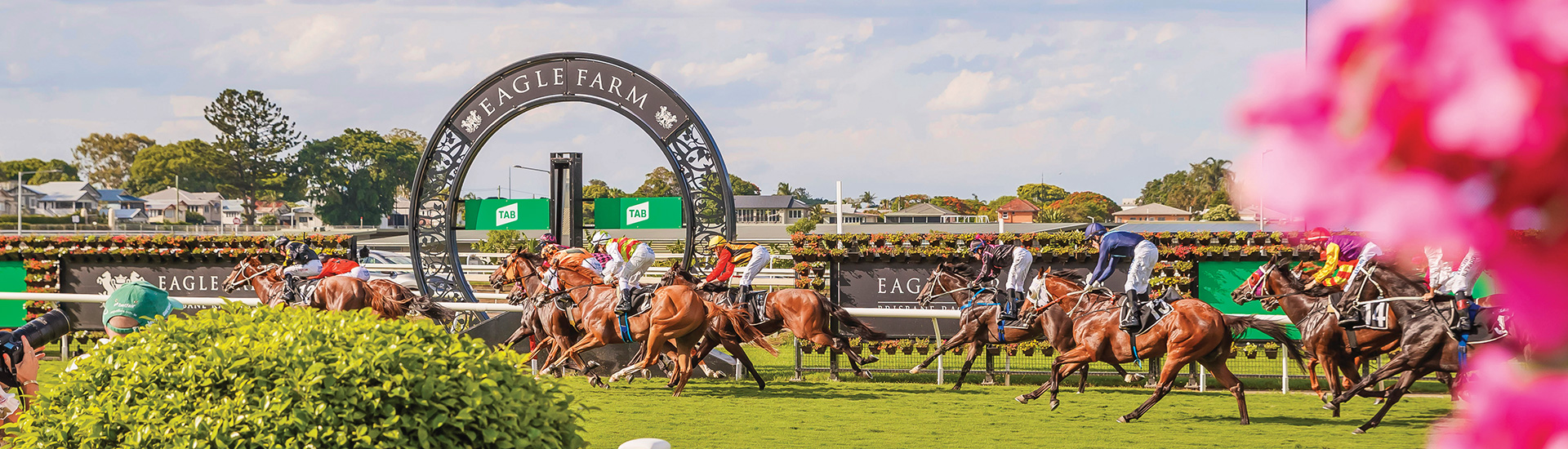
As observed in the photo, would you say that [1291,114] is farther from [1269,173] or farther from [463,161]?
[463,161]

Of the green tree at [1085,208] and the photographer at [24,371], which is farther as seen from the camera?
the green tree at [1085,208]

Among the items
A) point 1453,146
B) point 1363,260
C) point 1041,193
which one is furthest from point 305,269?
point 1041,193

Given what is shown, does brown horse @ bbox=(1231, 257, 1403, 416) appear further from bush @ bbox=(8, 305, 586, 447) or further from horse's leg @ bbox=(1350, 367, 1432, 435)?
bush @ bbox=(8, 305, 586, 447)

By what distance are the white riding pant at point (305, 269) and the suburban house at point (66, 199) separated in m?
81.4

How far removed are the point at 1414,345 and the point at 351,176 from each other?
74.5 metres

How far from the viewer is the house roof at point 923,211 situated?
266ft

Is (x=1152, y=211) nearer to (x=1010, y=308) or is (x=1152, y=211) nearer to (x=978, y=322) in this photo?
(x=978, y=322)

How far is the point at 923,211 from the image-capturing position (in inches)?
3287

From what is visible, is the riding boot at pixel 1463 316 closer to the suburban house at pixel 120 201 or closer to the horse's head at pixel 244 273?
the horse's head at pixel 244 273

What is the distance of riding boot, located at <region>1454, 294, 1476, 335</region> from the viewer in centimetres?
691

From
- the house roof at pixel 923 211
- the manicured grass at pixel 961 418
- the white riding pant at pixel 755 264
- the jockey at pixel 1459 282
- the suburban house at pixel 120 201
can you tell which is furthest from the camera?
the house roof at pixel 923 211

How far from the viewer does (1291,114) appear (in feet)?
1.87

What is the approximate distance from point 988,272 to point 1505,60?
8.86m

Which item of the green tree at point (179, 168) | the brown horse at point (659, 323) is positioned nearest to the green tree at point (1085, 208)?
the brown horse at point (659, 323)
